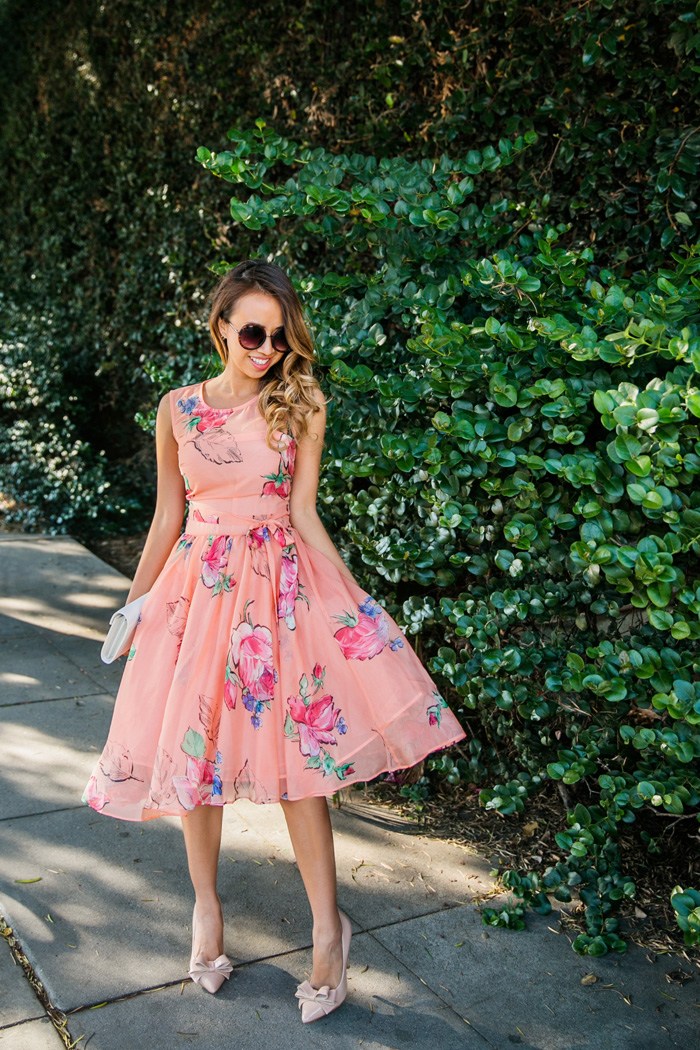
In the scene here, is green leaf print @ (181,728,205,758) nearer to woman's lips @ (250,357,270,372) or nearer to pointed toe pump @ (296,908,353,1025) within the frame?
pointed toe pump @ (296,908,353,1025)

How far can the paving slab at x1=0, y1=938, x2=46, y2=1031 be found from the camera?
2537 mm

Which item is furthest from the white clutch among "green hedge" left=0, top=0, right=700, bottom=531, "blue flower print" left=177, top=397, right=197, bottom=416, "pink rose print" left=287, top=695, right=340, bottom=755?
"green hedge" left=0, top=0, right=700, bottom=531

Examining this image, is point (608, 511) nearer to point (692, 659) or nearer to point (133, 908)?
point (692, 659)

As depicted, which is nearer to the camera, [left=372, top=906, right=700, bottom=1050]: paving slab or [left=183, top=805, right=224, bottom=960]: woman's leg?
[left=372, top=906, right=700, bottom=1050]: paving slab

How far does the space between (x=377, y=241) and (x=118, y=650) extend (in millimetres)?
1743

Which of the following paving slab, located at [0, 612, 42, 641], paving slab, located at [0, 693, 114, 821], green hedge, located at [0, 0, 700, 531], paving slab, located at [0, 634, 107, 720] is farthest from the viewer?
paving slab, located at [0, 612, 42, 641]

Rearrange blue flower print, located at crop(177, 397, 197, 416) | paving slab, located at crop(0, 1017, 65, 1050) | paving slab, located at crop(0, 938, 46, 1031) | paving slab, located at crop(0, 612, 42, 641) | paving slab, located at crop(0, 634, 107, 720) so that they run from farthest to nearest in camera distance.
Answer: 1. paving slab, located at crop(0, 612, 42, 641)
2. paving slab, located at crop(0, 634, 107, 720)
3. blue flower print, located at crop(177, 397, 197, 416)
4. paving slab, located at crop(0, 938, 46, 1031)
5. paving slab, located at crop(0, 1017, 65, 1050)

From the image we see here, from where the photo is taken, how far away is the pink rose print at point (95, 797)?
2.62 meters

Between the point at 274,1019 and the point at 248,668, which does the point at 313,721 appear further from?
the point at 274,1019

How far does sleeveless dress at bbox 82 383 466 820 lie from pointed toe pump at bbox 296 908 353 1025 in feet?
1.74

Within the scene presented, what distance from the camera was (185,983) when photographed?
8.95 ft

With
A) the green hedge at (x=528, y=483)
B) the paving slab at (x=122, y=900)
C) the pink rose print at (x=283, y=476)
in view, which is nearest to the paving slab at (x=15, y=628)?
the paving slab at (x=122, y=900)

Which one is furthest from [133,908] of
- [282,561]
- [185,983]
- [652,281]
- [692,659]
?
[652,281]

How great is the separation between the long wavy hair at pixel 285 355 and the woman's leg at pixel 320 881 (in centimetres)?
99
